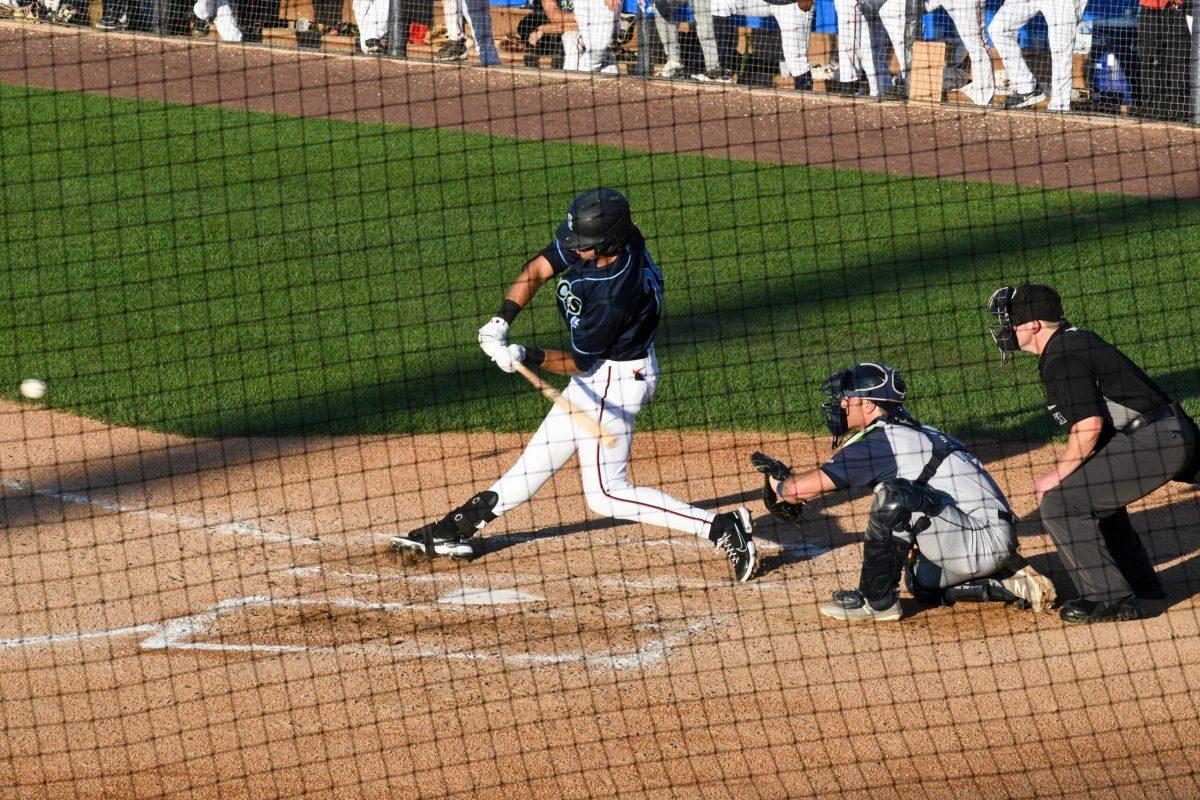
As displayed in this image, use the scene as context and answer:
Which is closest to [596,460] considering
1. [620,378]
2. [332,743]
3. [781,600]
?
[620,378]

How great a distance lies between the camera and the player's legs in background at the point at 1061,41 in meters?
14.9

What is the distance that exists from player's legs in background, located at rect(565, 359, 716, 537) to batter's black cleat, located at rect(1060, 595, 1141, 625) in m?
1.54

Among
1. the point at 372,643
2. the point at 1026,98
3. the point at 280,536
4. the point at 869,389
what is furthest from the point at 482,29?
the point at 372,643

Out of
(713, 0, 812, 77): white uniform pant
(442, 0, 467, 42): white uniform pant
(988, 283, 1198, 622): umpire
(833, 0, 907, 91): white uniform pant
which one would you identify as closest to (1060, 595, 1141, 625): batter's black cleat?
(988, 283, 1198, 622): umpire

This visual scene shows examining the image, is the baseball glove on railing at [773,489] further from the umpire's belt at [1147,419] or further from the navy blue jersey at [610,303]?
the umpire's belt at [1147,419]

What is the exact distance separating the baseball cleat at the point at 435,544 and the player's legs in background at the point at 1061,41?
35.3 ft

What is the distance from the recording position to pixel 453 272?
1129 centimetres

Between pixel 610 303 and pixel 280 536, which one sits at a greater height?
pixel 610 303

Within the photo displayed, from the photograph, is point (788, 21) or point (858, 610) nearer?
point (858, 610)

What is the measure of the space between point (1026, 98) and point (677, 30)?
4.02 m

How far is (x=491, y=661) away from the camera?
558 cm

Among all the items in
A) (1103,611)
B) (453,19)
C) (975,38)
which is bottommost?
(1103,611)

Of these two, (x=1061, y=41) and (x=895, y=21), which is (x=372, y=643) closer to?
(x=1061, y=41)

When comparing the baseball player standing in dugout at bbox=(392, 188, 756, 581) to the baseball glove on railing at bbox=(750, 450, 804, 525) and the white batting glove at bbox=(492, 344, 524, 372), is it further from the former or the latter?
the baseball glove on railing at bbox=(750, 450, 804, 525)
